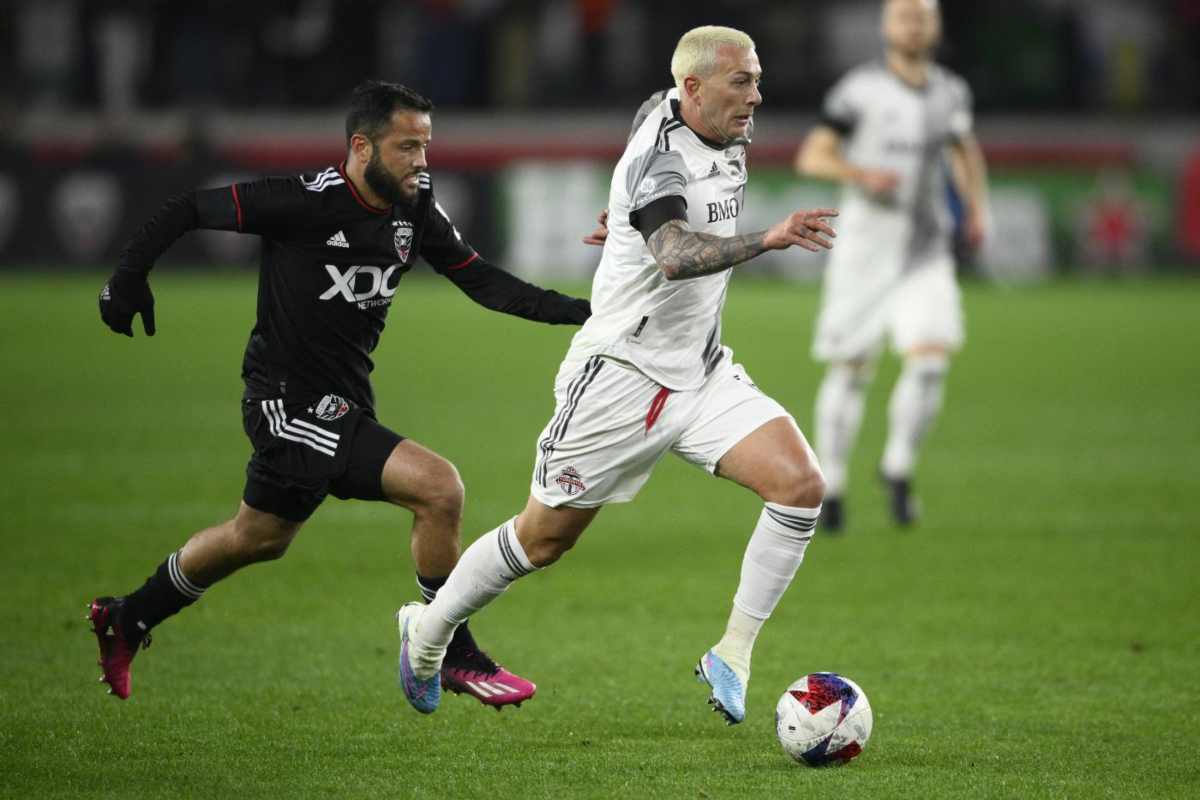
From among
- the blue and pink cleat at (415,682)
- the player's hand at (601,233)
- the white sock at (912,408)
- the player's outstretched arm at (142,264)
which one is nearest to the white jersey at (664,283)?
the player's hand at (601,233)

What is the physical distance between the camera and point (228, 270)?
26734 millimetres

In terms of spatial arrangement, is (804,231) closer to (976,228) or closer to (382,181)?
(382,181)

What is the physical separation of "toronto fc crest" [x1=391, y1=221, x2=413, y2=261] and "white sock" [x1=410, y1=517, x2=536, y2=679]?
980mm

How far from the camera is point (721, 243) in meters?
5.33

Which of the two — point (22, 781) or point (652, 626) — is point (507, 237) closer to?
point (652, 626)

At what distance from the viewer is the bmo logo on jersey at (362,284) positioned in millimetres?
6109

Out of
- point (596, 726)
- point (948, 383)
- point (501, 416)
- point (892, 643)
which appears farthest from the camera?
point (948, 383)

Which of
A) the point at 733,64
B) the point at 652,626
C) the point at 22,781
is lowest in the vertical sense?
the point at 652,626

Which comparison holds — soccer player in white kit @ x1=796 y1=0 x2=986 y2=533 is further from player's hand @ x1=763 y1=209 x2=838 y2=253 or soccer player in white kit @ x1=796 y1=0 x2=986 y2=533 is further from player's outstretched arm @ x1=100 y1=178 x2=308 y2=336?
player's hand @ x1=763 y1=209 x2=838 y2=253

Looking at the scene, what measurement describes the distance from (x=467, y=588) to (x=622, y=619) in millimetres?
2056

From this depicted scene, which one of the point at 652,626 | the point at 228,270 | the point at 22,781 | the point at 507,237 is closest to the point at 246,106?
the point at 228,270

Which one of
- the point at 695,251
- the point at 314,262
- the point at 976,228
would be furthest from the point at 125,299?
the point at 976,228

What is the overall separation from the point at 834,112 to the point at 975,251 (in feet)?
4.37

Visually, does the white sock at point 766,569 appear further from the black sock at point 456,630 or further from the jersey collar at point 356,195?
the jersey collar at point 356,195
